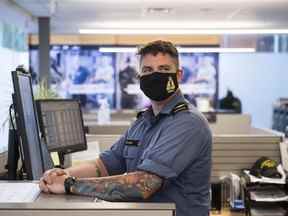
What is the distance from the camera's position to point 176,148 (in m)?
1.75

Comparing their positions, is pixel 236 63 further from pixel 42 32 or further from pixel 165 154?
pixel 165 154

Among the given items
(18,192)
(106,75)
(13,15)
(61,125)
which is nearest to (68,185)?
(18,192)

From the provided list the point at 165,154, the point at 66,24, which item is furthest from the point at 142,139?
the point at 66,24

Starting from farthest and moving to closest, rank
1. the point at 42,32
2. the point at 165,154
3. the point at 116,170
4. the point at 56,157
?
1. the point at 42,32
2. the point at 56,157
3. the point at 116,170
4. the point at 165,154

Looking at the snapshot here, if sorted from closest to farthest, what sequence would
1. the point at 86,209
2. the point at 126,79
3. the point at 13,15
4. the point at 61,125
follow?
the point at 86,209
the point at 61,125
the point at 13,15
the point at 126,79

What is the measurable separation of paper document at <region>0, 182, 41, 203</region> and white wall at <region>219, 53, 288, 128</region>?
413 inches

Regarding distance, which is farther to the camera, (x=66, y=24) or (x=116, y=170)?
(x=66, y=24)

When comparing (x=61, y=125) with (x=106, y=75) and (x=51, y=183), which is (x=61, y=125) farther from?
(x=106, y=75)

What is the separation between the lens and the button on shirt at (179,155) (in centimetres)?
173

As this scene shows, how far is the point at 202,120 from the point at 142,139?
0.81 feet

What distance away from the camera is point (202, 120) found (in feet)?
6.03

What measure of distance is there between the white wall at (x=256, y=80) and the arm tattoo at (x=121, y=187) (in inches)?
411

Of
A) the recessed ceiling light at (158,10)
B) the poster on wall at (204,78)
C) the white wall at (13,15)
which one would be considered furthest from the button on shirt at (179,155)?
the poster on wall at (204,78)

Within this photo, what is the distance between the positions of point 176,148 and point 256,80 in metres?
10.7
